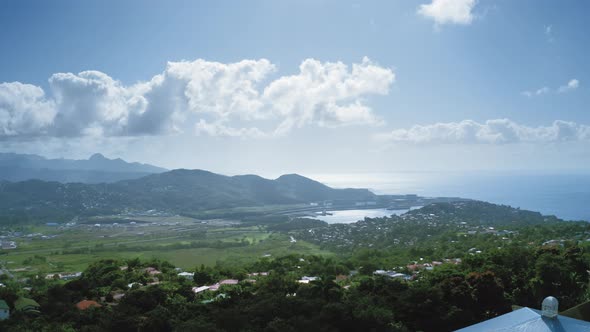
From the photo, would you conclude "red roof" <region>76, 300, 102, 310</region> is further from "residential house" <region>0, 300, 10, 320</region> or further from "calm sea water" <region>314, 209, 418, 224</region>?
"calm sea water" <region>314, 209, 418, 224</region>

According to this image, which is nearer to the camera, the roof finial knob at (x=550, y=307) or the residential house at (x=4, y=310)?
the roof finial knob at (x=550, y=307)

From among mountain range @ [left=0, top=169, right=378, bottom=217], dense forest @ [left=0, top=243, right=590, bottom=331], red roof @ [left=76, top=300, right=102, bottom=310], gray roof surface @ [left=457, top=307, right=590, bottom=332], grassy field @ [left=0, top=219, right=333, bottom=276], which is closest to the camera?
gray roof surface @ [left=457, top=307, right=590, bottom=332]

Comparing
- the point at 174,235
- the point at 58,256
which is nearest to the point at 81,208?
the point at 174,235

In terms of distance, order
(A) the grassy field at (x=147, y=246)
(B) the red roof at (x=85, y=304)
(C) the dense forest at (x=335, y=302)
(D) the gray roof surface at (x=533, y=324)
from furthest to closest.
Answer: (A) the grassy field at (x=147, y=246)
(B) the red roof at (x=85, y=304)
(C) the dense forest at (x=335, y=302)
(D) the gray roof surface at (x=533, y=324)

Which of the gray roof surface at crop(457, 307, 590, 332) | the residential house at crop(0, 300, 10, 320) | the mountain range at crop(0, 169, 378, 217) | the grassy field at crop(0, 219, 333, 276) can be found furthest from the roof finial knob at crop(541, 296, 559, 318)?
the mountain range at crop(0, 169, 378, 217)

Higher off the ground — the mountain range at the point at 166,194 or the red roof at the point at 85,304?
the mountain range at the point at 166,194

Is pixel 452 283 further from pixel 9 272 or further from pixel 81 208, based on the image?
pixel 81 208

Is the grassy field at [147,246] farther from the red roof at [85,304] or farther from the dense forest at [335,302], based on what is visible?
the dense forest at [335,302]

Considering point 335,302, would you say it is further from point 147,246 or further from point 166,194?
point 166,194

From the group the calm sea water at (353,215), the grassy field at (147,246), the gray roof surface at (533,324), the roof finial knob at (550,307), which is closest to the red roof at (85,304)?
the gray roof surface at (533,324)
